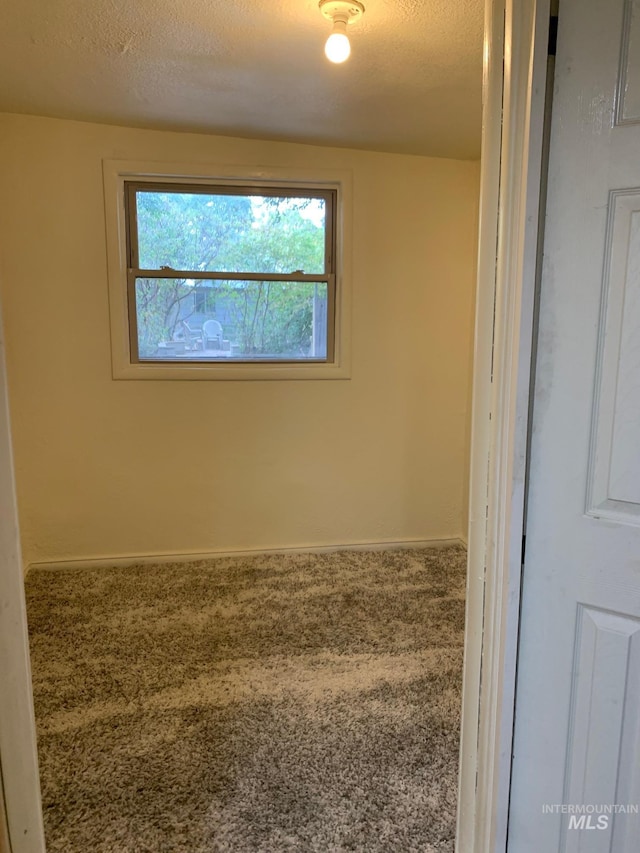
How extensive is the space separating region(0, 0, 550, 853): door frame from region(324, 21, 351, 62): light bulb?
0.77 metres

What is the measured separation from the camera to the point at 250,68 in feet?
6.78

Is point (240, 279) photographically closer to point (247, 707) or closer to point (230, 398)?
point (230, 398)

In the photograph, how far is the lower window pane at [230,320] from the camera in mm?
2936

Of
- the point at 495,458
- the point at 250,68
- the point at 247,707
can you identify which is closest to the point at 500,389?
the point at 495,458

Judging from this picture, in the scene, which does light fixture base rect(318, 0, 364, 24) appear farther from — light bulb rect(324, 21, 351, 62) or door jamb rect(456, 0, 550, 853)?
door jamb rect(456, 0, 550, 853)

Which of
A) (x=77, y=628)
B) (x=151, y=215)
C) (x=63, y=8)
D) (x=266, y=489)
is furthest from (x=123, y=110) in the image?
(x=77, y=628)

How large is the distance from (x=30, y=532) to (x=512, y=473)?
2.70m

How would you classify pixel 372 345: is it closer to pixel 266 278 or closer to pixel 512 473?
pixel 266 278

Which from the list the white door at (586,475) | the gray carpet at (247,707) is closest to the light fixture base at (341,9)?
the white door at (586,475)

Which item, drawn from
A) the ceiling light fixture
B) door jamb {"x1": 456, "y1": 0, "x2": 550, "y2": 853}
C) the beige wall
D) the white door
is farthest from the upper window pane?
the white door

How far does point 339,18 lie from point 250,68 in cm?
51

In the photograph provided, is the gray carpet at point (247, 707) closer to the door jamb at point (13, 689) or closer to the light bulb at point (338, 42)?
the door jamb at point (13, 689)

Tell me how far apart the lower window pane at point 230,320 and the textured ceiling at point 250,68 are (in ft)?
2.44

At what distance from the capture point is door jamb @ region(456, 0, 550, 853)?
0.99m
